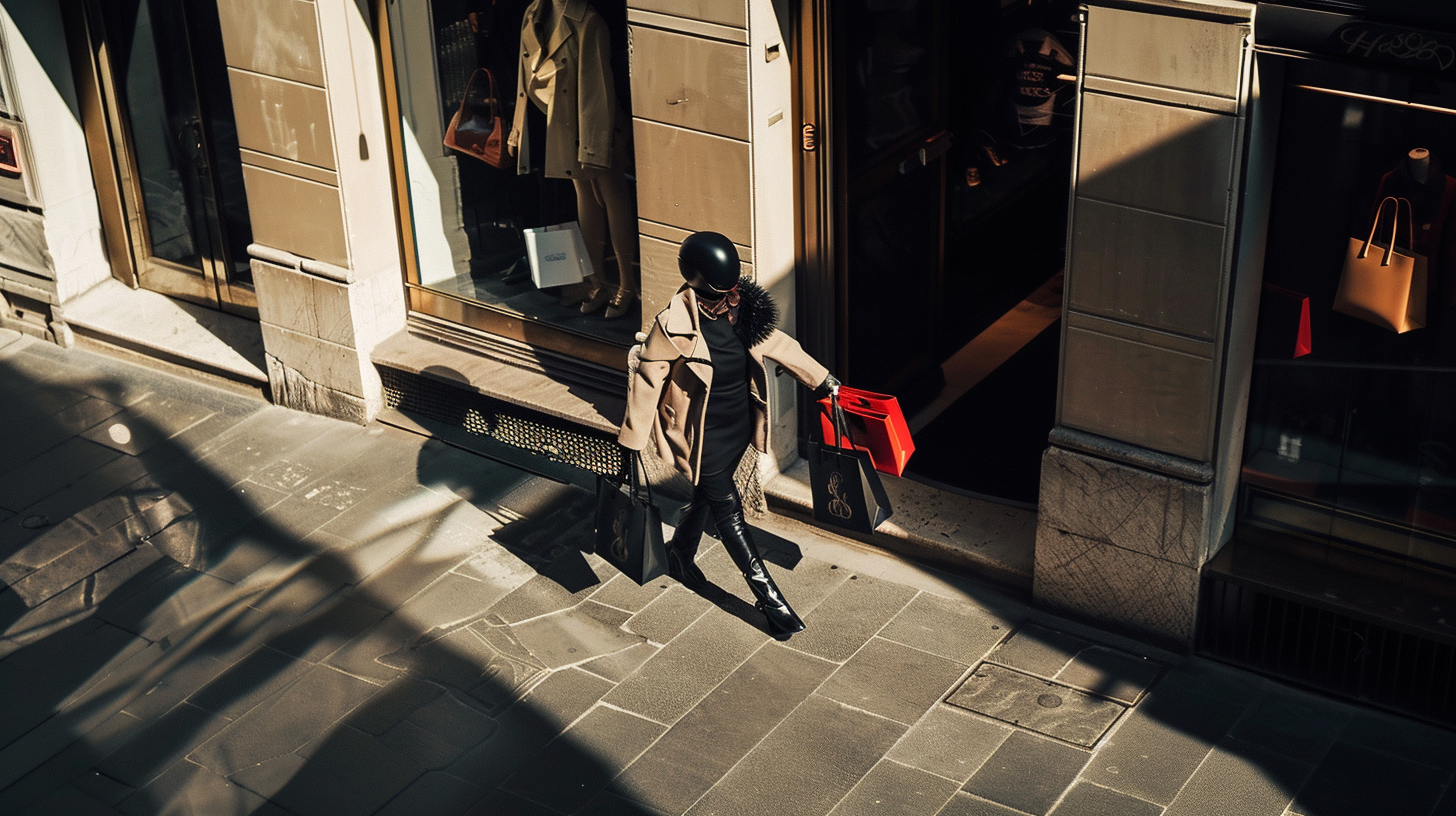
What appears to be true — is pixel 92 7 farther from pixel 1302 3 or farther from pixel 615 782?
pixel 1302 3

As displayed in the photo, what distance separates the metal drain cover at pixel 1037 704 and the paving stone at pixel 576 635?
1.60 meters

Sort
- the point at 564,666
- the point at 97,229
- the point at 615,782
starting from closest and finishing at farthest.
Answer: the point at 615,782 → the point at 564,666 → the point at 97,229

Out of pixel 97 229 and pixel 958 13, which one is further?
pixel 97 229


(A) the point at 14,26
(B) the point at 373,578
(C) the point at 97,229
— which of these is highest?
(A) the point at 14,26

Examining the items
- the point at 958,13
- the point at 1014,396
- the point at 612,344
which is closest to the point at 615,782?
the point at 612,344

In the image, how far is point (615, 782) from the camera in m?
6.21

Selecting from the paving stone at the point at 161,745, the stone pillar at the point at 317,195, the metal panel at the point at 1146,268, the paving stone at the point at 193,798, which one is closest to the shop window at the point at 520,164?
the stone pillar at the point at 317,195

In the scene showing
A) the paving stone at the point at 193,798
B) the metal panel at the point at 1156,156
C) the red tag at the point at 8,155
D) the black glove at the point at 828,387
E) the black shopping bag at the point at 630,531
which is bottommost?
the paving stone at the point at 193,798

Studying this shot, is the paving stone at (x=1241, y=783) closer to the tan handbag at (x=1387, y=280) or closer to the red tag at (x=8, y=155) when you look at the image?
the tan handbag at (x=1387, y=280)

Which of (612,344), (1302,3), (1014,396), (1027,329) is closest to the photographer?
(1302,3)

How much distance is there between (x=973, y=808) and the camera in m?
5.93

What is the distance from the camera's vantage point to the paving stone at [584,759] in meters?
6.17

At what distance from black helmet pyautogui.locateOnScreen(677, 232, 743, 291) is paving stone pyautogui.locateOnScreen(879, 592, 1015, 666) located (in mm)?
1863

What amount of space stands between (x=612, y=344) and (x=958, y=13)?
8.88ft
